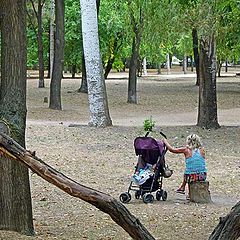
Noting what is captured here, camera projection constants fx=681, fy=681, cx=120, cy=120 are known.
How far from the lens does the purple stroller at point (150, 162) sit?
393 inches

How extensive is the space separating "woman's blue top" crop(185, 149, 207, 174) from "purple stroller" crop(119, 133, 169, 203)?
407 mm

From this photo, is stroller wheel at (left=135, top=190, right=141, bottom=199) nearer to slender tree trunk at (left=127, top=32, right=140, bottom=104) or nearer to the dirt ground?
the dirt ground

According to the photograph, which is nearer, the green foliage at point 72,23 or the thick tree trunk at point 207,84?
the thick tree trunk at point 207,84

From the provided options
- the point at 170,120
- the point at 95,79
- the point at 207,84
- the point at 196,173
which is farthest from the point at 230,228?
the point at 170,120

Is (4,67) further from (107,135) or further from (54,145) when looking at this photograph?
(107,135)

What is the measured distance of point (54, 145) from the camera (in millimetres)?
16688

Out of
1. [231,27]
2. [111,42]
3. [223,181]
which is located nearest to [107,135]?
[231,27]

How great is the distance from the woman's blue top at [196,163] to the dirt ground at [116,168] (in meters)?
0.51

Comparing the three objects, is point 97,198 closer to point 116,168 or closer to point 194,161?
point 194,161

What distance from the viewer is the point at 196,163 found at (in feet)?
33.2

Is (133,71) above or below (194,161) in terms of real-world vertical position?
above

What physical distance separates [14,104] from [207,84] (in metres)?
14.3

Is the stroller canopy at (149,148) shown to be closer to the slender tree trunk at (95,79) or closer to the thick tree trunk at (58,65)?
the slender tree trunk at (95,79)

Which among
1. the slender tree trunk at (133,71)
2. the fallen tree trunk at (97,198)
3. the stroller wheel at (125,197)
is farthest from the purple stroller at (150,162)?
the slender tree trunk at (133,71)
